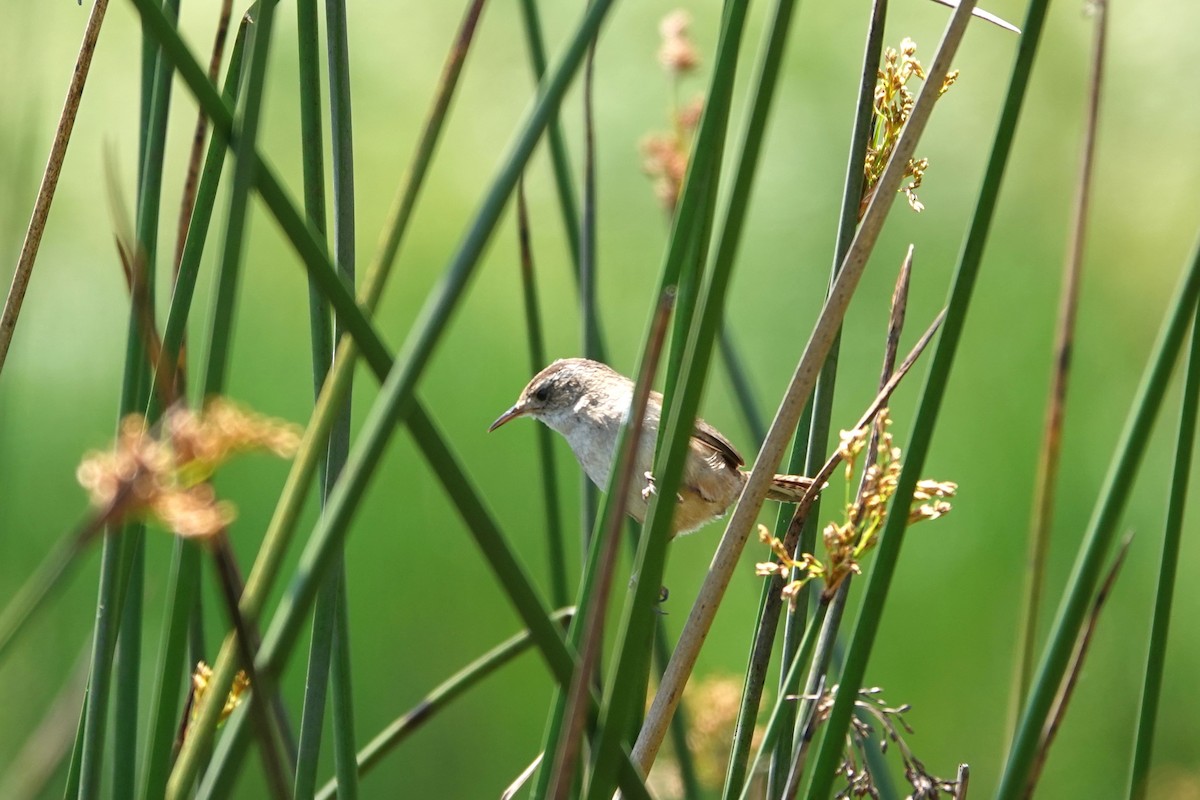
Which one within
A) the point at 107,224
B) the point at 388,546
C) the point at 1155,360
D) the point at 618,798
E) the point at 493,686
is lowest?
the point at 493,686

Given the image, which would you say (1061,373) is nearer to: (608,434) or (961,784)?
(961,784)

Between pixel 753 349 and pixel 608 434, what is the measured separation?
84 cm

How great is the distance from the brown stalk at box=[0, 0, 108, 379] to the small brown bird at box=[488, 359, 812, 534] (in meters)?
0.93

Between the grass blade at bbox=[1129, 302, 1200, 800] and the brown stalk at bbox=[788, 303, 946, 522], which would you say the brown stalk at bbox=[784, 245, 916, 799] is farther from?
the grass blade at bbox=[1129, 302, 1200, 800]

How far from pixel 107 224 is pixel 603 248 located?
1129 mm

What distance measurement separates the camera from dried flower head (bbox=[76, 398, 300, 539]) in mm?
492

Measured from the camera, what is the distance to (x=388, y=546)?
250cm

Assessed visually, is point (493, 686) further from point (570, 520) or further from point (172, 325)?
point (172, 325)

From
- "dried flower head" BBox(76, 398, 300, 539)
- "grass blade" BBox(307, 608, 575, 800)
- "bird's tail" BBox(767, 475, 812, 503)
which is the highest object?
"dried flower head" BBox(76, 398, 300, 539)

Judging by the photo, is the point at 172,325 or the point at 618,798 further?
the point at 618,798

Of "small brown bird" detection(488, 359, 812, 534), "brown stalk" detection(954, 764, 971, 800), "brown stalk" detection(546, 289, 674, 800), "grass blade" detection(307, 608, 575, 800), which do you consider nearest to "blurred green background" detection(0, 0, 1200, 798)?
"small brown bird" detection(488, 359, 812, 534)

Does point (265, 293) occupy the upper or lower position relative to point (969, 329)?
lower

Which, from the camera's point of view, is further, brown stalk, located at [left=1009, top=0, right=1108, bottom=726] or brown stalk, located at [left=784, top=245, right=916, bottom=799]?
brown stalk, located at [left=1009, top=0, right=1108, bottom=726]

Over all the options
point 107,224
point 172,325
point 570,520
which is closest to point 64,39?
point 107,224
